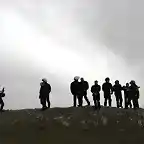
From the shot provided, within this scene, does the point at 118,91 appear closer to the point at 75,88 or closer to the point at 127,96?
the point at 127,96

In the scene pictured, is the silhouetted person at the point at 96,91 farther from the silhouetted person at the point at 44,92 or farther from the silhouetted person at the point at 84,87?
the silhouetted person at the point at 44,92

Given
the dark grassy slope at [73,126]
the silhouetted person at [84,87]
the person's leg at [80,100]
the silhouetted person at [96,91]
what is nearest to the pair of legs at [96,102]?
the silhouetted person at [96,91]

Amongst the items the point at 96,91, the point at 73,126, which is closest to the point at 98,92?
the point at 96,91

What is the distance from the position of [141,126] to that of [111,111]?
259 centimetres

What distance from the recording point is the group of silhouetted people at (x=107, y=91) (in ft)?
90.5

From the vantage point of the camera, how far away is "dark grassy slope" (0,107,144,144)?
25.5 m

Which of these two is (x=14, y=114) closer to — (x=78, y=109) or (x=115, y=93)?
(x=78, y=109)

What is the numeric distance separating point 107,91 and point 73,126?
3803 mm

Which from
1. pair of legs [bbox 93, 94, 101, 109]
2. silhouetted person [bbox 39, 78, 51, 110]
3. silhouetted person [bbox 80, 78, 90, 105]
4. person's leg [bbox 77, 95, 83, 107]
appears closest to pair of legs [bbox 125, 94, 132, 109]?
pair of legs [bbox 93, 94, 101, 109]

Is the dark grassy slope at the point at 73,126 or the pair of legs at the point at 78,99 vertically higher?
the pair of legs at the point at 78,99

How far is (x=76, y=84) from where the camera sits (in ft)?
90.5

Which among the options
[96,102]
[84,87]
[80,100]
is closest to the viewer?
[84,87]

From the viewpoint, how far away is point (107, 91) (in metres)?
28.0

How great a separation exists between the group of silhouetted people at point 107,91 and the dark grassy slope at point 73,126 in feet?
2.50
